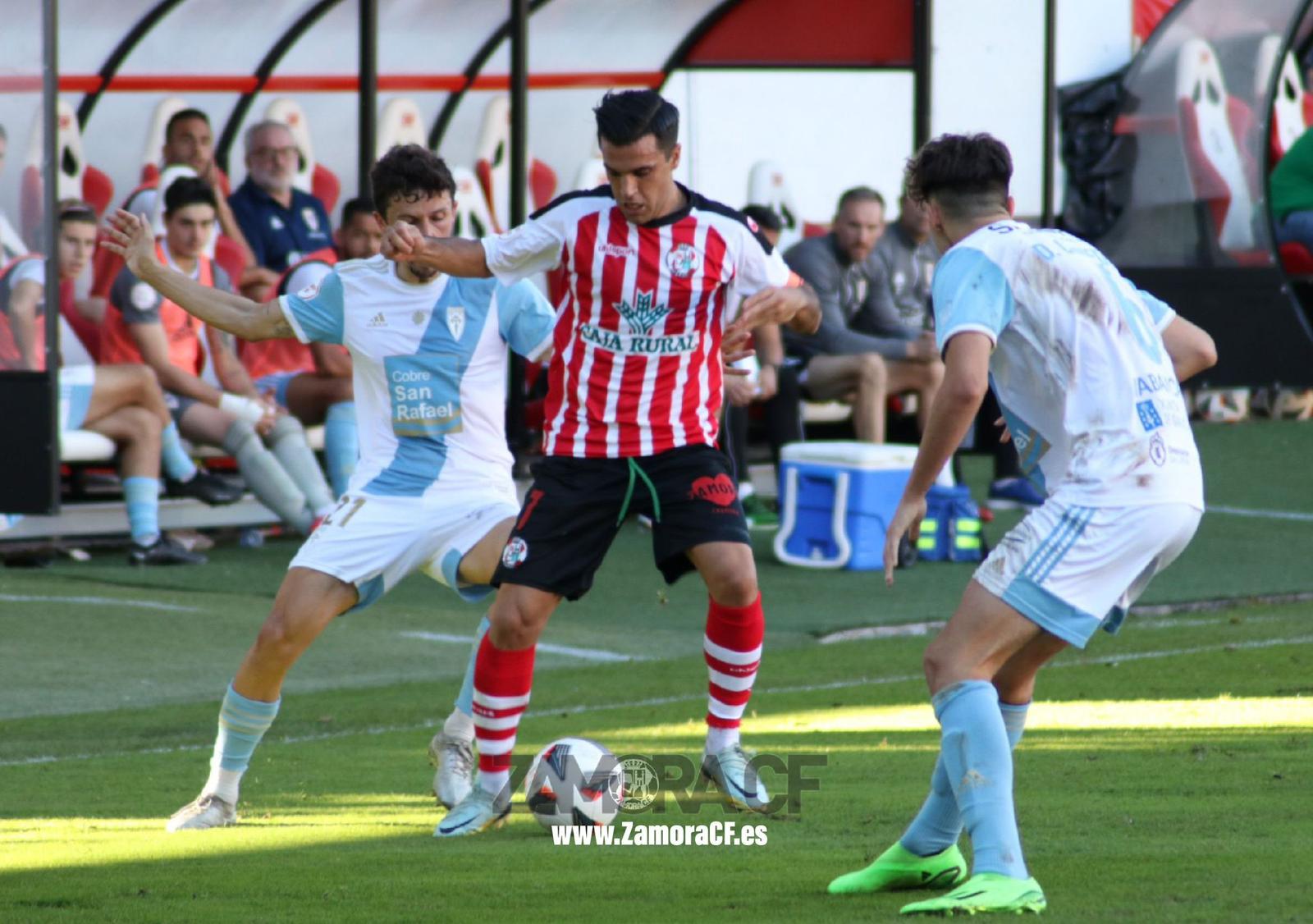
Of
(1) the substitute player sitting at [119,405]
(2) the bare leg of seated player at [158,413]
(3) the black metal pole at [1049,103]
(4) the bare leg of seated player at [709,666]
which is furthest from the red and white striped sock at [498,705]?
(3) the black metal pole at [1049,103]

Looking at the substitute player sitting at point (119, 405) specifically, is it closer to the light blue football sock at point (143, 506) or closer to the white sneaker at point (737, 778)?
the light blue football sock at point (143, 506)

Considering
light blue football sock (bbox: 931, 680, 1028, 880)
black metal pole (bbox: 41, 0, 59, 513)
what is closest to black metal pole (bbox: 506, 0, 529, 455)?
black metal pole (bbox: 41, 0, 59, 513)

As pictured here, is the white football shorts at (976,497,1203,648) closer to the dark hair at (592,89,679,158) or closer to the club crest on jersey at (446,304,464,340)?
the dark hair at (592,89,679,158)

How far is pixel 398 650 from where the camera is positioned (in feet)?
31.2

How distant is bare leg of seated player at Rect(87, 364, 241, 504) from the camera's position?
11.2 m

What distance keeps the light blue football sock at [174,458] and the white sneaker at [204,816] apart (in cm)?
595

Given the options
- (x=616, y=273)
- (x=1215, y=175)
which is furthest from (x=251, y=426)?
(x=1215, y=175)

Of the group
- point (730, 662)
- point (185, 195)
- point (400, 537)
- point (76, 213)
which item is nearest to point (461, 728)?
point (400, 537)

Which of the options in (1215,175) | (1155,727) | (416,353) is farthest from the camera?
(1215,175)

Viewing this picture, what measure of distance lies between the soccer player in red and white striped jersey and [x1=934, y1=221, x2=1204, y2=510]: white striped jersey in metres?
1.43

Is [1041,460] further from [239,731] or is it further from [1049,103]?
[1049,103]

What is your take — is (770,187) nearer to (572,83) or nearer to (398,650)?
(572,83)

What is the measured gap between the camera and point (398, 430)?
6.40m

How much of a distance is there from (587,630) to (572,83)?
7271 millimetres
